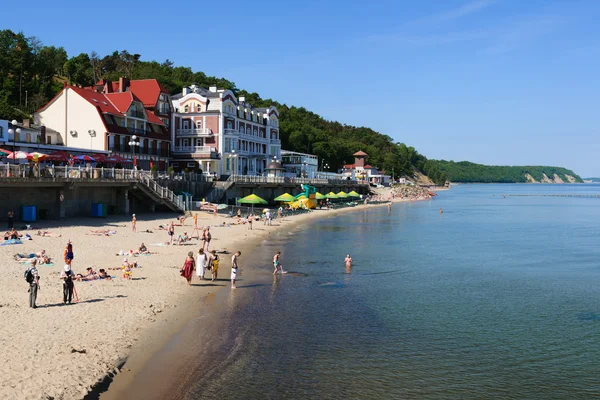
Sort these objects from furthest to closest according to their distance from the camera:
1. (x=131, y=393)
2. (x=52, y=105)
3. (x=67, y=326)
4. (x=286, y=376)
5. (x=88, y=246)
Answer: (x=52, y=105), (x=88, y=246), (x=67, y=326), (x=286, y=376), (x=131, y=393)

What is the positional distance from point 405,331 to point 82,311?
36.3 ft

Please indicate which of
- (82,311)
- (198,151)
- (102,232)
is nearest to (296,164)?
(198,151)

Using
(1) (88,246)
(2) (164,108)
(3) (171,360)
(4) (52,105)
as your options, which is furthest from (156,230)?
(2) (164,108)

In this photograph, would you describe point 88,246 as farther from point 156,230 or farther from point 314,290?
point 314,290

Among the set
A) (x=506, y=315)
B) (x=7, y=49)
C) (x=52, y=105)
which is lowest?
(x=506, y=315)

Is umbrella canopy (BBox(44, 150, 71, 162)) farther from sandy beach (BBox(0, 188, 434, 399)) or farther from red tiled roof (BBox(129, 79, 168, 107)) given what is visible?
red tiled roof (BBox(129, 79, 168, 107))

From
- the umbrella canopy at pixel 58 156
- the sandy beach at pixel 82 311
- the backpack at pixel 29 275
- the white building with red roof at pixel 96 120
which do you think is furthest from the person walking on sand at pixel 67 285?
the white building with red roof at pixel 96 120

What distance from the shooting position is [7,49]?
82.4 m

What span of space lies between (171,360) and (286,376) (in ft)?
10.7

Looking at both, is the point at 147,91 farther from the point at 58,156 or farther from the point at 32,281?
the point at 32,281

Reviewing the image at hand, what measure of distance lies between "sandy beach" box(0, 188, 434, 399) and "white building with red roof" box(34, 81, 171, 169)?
25.2 meters

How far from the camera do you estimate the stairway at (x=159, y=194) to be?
47312mm

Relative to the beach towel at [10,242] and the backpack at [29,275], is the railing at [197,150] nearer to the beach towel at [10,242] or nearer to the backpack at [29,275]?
the beach towel at [10,242]

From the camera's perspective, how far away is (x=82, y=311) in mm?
17922
